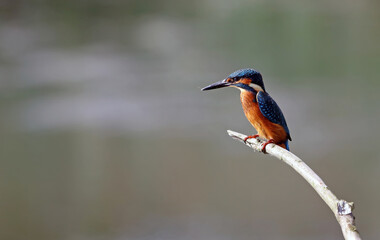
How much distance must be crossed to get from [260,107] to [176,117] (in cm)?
518

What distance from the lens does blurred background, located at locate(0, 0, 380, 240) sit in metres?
4.29

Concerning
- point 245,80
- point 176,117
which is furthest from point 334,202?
point 176,117

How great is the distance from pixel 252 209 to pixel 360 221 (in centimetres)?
81

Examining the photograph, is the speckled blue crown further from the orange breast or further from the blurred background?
the blurred background

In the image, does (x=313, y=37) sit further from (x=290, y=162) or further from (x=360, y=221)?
(x=290, y=162)

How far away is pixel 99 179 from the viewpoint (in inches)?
195

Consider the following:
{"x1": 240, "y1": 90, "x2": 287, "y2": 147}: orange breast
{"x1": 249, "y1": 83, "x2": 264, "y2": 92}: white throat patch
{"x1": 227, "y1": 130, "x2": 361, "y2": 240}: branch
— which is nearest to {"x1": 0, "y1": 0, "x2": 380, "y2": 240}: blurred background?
{"x1": 240, "y1": 90, "x2": 287, "y2": 147}: orange breast

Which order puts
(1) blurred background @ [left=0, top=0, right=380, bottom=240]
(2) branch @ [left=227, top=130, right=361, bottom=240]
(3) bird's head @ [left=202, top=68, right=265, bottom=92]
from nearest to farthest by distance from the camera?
(2) branch @ [left=227, top=130, right=361, bottom=240], (3) bird's head @ [left=202, top=68, right=265, bottom=92], (1) blurred background @ [left=0, top=0, right=380, bottom=240]

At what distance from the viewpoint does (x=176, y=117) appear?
6.10 meters

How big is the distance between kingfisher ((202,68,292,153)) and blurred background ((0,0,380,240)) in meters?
3.12

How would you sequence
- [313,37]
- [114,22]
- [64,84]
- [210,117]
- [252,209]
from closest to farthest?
[252,209], [210,117], [64,84], [313,37], [114,22]

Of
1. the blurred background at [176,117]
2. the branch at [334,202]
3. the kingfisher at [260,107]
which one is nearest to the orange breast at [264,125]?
the kingfisher at [260,107]

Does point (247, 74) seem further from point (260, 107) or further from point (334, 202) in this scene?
point (334, 202)

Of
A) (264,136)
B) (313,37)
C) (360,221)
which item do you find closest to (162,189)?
(360,221)
